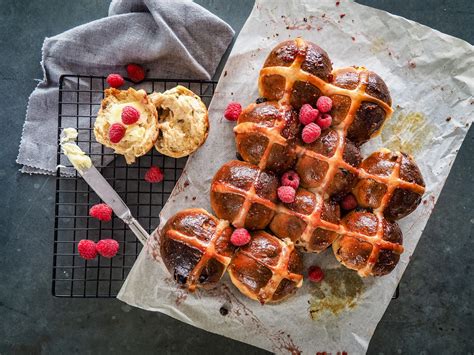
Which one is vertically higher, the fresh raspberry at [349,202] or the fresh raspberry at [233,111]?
the fresh raspberry at [233,111]

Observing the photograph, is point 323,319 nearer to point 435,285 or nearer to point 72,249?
point 435,285

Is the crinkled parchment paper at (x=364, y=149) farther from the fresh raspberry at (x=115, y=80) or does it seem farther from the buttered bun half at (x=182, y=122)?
the fresh raspberry at (x=115, y=80)

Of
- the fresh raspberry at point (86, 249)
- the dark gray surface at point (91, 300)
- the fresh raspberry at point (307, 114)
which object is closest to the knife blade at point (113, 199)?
the fresh raspberry at point (86, 249)

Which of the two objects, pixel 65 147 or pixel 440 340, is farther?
pixel 440 340

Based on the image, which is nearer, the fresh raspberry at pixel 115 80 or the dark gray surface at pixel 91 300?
the fresh raspberry at pixel 115 80

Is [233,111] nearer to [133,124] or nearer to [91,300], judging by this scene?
[133,124]

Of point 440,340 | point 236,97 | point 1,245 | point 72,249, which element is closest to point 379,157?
point 236,97
